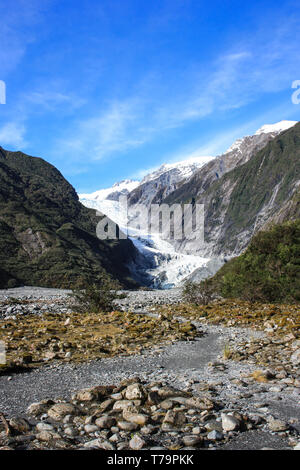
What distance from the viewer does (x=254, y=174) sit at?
6358 inches

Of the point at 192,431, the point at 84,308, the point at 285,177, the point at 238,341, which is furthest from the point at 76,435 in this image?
the point at 285,177

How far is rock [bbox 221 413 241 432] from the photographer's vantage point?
408 centimetres

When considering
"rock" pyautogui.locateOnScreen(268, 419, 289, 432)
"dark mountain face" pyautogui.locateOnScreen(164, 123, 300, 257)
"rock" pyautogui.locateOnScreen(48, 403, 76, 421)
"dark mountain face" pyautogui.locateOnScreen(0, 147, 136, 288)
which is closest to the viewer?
"rock" pyautogui.locateOnScreen(268, 419, 289, 432)

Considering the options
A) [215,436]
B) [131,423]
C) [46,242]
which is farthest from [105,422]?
[46,242]

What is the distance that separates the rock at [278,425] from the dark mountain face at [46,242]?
35072 millimetres

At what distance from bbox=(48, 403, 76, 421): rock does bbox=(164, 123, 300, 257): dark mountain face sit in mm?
119147

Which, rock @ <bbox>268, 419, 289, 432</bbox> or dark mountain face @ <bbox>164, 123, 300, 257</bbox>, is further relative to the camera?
dark mountain face @ <bbox>164, 123, 300, 257</bbox>

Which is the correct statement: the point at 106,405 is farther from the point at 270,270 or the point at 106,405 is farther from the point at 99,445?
the point at 270,270

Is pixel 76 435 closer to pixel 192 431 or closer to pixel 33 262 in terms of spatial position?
pixel 192 431

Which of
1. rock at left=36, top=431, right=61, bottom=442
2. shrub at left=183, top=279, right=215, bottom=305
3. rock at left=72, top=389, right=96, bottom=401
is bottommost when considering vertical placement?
shrub at left=183, top=279, right=215, bottom=305

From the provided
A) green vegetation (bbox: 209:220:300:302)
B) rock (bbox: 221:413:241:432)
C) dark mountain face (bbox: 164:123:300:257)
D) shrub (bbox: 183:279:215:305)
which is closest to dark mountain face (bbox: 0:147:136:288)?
shrub (bbox: 183:279:215:305)

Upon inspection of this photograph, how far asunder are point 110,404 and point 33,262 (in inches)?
2016

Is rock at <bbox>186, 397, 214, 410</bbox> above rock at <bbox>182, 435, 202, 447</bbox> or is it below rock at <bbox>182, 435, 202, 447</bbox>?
below

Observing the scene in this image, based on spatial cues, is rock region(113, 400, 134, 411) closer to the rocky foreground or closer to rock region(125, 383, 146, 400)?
the rocky foreground
